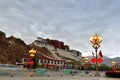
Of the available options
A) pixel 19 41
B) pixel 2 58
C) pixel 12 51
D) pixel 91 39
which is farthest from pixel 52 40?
pixel 91 39

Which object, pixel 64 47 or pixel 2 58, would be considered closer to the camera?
pixel 2 58

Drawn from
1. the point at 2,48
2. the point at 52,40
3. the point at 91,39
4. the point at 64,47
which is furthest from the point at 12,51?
the point at 91,39

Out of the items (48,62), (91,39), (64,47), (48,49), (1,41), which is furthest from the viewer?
(64,47)

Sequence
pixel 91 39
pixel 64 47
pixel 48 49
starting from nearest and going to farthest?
pixel 91 39 → pixel 48 49 → pixel 64 47

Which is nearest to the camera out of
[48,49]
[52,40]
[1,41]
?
[1,41]

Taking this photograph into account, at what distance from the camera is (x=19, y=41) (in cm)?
13875

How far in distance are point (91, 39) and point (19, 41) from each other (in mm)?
98511

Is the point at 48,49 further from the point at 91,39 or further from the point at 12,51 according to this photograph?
the point at 91,39

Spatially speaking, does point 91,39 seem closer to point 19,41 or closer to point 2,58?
point 2,58

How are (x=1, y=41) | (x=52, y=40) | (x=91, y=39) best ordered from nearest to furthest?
(x=91, y=39), (x=1, y=41), (x=52, y=40)

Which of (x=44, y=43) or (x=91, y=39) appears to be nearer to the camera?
(x=91, y=39)

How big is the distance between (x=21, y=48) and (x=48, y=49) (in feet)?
92.5

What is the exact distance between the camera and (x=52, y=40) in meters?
176

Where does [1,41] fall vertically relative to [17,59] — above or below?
above
